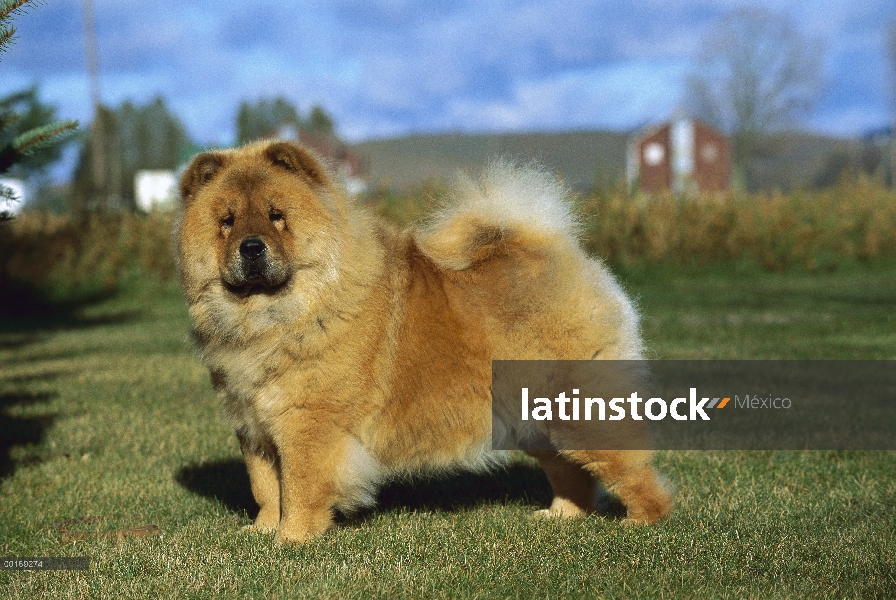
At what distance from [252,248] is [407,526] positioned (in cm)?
141

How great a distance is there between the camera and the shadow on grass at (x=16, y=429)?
4.95 m

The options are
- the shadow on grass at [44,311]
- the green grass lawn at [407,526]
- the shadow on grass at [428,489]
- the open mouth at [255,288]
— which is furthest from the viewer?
the shadow on grass at [44,311]

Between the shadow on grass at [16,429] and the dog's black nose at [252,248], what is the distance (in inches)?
98.9

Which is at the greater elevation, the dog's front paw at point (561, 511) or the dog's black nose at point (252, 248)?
the dog's black nose at point (252, 248)

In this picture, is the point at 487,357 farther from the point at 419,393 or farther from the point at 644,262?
the point at 644,262

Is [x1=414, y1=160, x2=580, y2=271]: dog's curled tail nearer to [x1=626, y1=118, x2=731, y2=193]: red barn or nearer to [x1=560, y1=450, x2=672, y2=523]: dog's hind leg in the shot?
[x1=560, y1=450, x2=672, y2=523]: dog's hind leg

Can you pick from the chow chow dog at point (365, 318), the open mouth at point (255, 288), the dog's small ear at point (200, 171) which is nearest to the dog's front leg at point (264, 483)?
the chow chow dog at point (365, 318)

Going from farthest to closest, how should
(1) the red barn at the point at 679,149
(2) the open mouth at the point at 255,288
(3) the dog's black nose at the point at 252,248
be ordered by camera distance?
(1) the red barn at the point at 679,149 → (2) the open mouth at the point at 255,288 → (3) the dog's black nose at the point at 252,248

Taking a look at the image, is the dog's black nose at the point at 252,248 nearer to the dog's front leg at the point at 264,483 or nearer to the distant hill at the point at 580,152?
the dog's front leg at the point at 264,483

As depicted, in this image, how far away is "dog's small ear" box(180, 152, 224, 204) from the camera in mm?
3354

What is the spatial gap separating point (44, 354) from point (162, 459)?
16.6 feet

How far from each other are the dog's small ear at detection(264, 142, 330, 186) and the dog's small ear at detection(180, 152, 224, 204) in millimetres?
195

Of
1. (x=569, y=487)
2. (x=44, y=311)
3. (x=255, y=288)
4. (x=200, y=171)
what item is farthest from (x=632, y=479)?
(x=44, y=311)

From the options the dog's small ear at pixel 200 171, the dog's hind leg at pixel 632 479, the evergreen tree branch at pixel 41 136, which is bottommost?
the dog's hind leg at pixel 632 479
